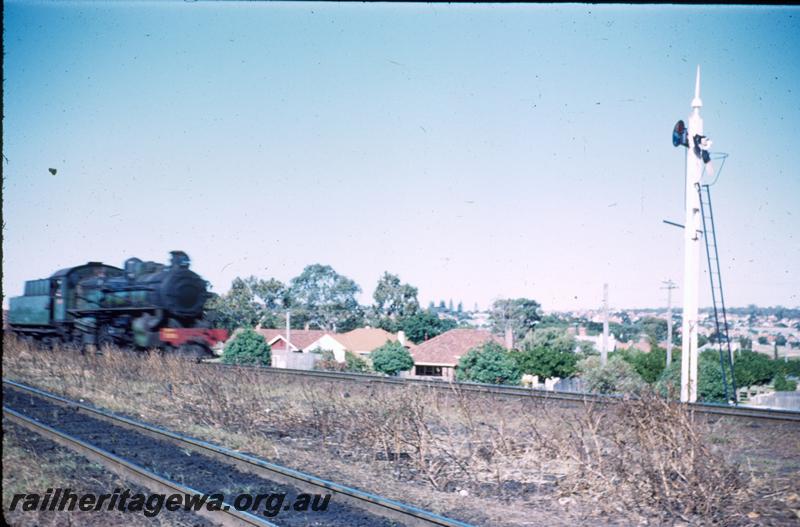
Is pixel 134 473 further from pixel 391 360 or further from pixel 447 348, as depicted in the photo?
pixel 447 348

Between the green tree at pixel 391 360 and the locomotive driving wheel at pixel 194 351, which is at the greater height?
the locomotive driving wheel at pixel 194 351

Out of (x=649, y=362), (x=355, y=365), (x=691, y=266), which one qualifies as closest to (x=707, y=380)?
(x=691, y=266)

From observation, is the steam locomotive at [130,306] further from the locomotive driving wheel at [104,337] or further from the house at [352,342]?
the house at [352,342]

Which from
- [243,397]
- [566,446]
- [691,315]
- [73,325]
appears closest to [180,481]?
[566,446]

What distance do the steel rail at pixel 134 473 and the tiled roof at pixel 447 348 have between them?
36.4 metres

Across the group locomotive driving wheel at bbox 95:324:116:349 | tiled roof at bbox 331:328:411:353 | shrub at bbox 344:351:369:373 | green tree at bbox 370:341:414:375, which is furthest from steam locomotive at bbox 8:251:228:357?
tiled roof at bbox 331:328:411:353

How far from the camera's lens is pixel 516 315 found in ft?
304

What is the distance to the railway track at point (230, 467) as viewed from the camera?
6520mm

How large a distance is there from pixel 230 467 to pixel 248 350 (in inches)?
1020

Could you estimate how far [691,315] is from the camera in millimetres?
16922

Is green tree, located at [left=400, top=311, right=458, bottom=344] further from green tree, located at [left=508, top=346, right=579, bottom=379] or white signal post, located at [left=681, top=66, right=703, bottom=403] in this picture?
white signal post, located at [left=681, top=66, right=703, bottom=403]

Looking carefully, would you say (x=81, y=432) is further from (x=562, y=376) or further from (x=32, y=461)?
(x=562, y=376)

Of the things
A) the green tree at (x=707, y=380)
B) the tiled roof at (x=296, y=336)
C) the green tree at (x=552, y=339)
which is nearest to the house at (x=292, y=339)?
the tiled roof at (x=296, y=336)

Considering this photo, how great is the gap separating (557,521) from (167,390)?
13.0 m
